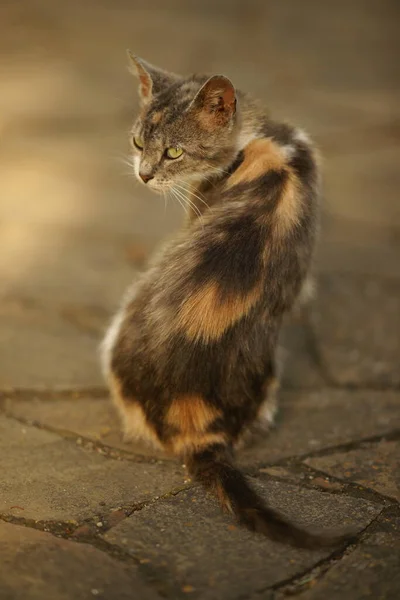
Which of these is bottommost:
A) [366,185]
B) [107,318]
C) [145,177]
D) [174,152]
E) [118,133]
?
[107,318]

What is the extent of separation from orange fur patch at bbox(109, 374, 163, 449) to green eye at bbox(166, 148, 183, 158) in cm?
75

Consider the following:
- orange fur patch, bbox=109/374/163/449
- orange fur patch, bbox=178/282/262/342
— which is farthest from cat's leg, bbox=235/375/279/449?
orange fur patch, bbox=178/282/262/342

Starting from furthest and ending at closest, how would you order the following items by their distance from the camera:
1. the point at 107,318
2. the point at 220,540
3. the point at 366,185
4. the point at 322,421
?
the point at 366,185
the point at 107,318
the point at 322,421
the point at 220,540

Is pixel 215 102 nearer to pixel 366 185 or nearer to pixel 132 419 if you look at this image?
pixel 132 419

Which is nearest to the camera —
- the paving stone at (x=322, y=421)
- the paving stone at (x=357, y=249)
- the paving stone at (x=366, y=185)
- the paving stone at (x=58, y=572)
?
the paving stone at (x=58, y=572)

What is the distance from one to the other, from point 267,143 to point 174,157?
0.31 meters

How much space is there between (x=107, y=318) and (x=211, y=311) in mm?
1400

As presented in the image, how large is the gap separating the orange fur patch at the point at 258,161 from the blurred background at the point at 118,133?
43.5 inches

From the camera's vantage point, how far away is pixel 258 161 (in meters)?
2.70

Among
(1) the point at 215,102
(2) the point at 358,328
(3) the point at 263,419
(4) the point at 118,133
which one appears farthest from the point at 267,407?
(4) the point at 118,133

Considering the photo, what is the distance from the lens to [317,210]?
2.77 metres

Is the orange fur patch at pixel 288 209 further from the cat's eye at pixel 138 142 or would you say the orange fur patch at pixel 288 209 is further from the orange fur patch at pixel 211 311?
the cat's eye at pixel 138 142

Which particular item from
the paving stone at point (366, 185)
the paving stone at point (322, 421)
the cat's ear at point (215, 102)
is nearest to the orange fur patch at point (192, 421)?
the paving stone at point (322, 421)

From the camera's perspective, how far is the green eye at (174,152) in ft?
9.25
